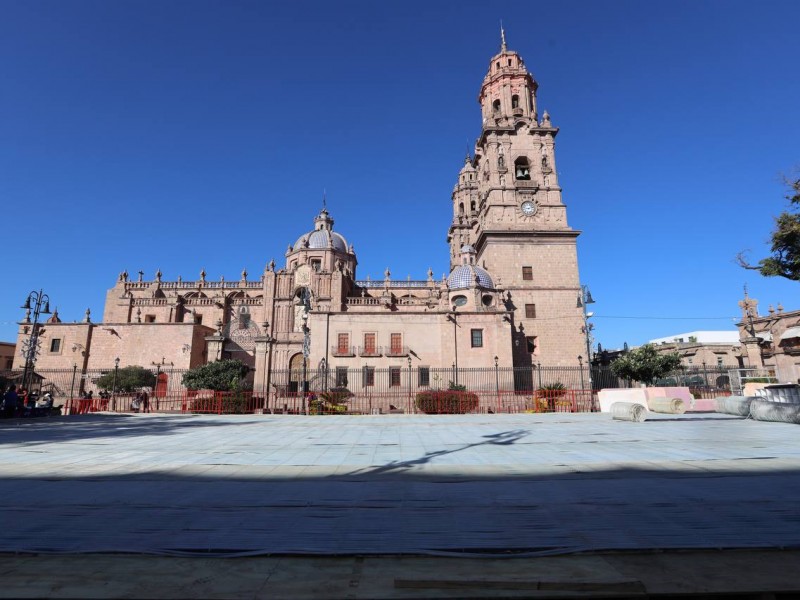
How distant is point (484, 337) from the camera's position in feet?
95.8

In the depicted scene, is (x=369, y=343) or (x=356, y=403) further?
(x=369, y=343)

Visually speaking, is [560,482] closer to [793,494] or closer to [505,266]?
[793,494]

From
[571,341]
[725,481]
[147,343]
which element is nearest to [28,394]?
[147,343]

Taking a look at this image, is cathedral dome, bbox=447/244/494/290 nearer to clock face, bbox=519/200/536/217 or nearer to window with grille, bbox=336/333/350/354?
clock face, bbox=519/200/536/217

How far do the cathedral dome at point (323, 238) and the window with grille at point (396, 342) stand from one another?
55.6ft

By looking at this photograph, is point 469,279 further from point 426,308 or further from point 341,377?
point 341,377

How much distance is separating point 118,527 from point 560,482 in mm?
5268

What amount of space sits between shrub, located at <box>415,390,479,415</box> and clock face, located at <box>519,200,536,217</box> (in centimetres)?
1825

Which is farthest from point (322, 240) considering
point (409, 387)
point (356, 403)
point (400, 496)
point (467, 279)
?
point (400, 496)

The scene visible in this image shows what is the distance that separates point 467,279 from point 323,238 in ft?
A: 61.3

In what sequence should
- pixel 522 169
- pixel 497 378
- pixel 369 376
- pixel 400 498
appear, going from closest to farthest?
pixel 400 498 → pixel 497 378 → pixel 369 376 → pixel 522 169

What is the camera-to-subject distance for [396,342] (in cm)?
2917

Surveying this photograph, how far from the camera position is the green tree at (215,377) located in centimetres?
2620

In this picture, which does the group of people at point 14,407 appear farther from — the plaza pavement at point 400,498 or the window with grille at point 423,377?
the window with grille at point 423,377
